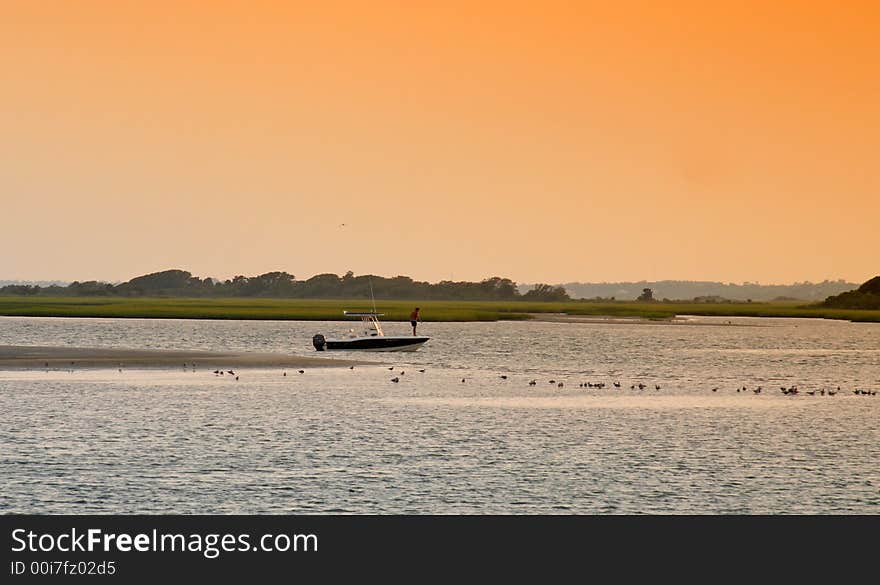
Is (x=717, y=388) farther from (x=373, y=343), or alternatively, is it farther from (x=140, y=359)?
(x=140, y=359)

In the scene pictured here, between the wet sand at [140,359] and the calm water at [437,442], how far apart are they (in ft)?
14.1

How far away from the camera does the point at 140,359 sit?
94.0 metres

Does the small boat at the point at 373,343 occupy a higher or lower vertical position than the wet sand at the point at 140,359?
higher

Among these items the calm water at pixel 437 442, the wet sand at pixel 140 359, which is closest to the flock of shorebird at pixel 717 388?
the calm water at pixel 437 442

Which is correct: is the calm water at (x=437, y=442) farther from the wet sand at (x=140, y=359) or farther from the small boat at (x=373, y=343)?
the small boat at (x=373, y=343)

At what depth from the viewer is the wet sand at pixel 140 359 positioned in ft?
290

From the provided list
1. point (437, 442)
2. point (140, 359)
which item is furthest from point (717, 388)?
point (140, 359)

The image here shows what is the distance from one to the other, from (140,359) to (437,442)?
158ft

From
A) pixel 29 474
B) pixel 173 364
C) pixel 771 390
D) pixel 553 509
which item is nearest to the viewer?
pixel 553 509

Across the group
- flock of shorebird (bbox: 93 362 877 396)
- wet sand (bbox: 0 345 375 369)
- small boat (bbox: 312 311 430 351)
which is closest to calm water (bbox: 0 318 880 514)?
flock of shorebird (bbox: 93 362 877 396)
